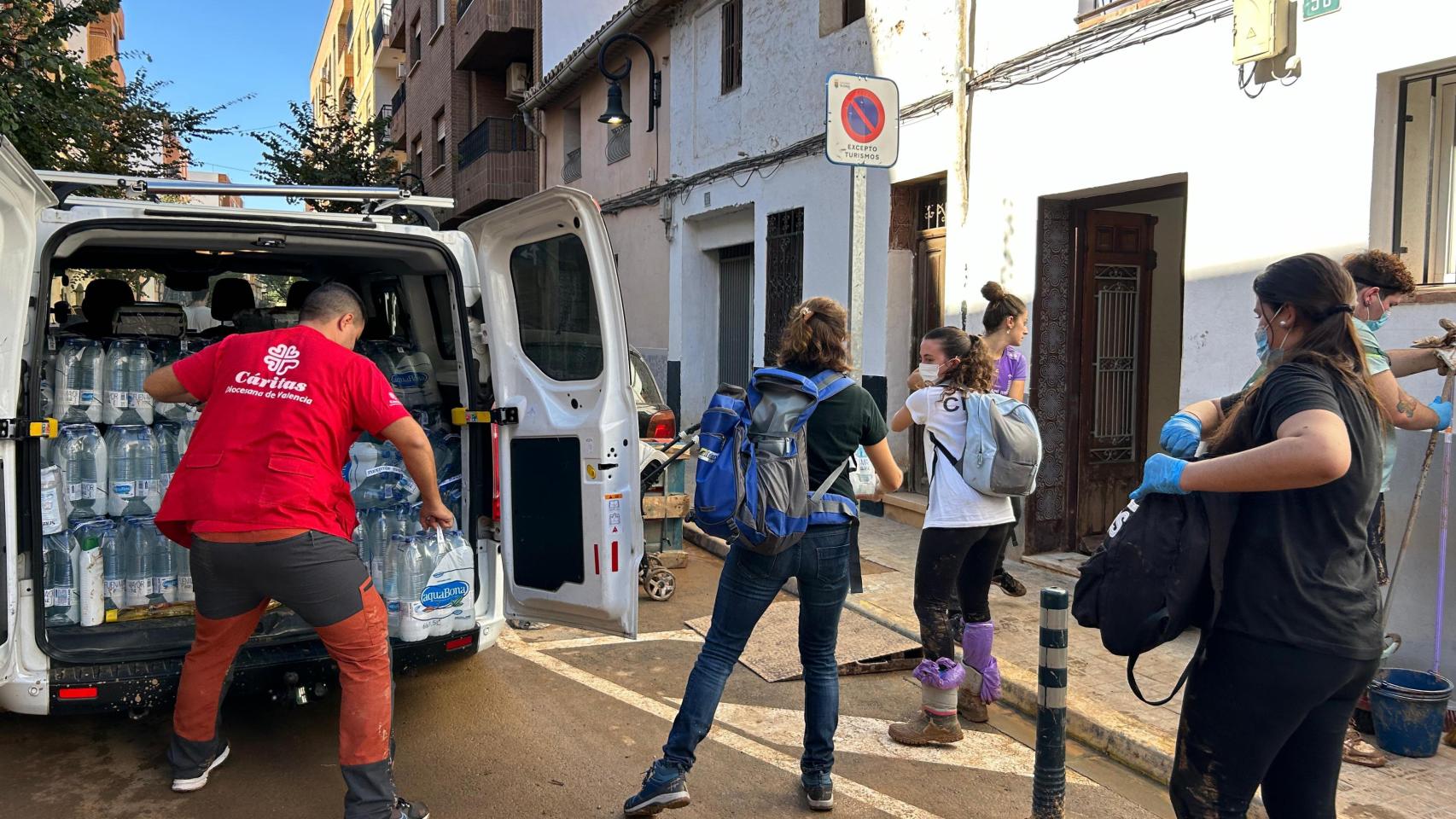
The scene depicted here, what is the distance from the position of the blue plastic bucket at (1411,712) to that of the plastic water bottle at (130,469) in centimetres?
504

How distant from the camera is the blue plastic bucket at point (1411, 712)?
411 cm

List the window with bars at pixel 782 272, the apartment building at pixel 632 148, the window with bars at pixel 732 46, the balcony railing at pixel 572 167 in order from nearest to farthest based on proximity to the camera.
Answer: the window with bars at pixel 782 272 → the window with bars at pixel 732 46 → the apartment building at pixel 632 148 → the balcony railing at pixel 572 167

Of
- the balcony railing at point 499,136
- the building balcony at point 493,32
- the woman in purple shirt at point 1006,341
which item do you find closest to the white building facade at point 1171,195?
the woman in purple shirt at point 1006,341

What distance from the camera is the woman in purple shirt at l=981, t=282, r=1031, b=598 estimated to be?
5.69 m

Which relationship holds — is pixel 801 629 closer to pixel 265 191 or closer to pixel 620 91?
pixel 265 191

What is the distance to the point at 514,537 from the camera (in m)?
4.24

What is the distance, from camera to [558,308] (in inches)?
169

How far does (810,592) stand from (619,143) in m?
12.8

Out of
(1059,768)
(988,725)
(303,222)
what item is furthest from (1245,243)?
(303,222)

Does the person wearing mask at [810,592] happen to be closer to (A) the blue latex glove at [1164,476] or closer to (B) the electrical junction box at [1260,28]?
(A) the blue latex glove at [1164,476]

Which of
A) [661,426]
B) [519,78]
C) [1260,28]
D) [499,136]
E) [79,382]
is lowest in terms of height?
[661,426]

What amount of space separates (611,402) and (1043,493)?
4292mm

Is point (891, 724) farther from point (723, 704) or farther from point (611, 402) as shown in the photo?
point (611, 402)

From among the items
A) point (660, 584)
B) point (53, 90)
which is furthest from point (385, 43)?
point (660, 584)
